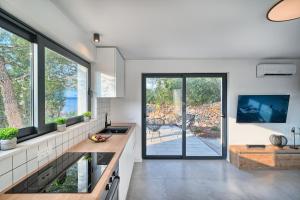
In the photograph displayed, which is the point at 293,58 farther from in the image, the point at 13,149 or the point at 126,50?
the point at 13,149

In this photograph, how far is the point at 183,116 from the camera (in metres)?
4.91

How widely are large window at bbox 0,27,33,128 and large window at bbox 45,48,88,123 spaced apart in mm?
296

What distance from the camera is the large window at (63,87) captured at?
234 centimetres

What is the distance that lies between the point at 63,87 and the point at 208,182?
8.96ft

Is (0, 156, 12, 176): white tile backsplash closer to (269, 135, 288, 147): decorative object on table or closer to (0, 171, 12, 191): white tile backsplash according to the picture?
(0, 171, 12, 191): white tile backsplash

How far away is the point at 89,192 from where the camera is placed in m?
1.30

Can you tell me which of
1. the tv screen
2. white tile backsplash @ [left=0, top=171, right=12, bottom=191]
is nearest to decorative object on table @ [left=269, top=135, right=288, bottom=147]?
the tv screen

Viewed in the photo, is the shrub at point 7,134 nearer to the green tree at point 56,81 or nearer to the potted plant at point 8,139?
the potted plant at point 8,139

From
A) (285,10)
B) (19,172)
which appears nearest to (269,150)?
(285,10)

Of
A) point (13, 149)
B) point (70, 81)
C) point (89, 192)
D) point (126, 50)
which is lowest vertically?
point (89, 192)

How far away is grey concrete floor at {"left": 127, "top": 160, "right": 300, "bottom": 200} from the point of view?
313 cm

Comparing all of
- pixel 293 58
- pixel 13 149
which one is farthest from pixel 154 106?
pixel 13 149

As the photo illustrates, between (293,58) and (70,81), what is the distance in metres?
4.62

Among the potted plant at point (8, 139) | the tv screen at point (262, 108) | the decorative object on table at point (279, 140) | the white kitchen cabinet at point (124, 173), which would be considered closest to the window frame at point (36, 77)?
the potted plant at point (8, 139)
